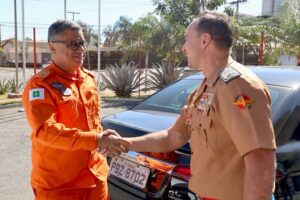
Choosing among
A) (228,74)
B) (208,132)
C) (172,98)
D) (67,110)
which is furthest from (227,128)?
(172,98)

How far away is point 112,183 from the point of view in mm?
2836

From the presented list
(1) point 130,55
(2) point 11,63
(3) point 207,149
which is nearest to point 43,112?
(3) point 207,149

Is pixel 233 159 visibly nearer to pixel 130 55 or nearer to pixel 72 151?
pixel 72 151

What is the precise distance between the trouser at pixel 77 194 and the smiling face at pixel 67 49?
757 mm

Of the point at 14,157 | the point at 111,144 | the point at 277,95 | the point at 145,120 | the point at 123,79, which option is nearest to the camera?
the point at 111,144

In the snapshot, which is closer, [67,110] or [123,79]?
[67,110]

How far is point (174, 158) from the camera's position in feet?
7.90

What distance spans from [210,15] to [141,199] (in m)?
1.31

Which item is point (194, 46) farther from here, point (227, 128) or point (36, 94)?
point (36, 94)

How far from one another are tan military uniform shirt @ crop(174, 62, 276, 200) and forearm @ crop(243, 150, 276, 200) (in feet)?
0.22

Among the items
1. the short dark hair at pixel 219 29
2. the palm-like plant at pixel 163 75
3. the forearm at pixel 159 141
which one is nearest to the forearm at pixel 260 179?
the short dark hair at pixel 219 29

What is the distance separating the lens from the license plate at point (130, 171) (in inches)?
99.9

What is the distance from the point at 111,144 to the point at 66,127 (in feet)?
0.99

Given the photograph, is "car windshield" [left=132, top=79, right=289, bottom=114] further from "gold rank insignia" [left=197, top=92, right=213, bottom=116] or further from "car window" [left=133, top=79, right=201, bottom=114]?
"gold rank insignia" [left=197, top=92, right=213, bottom=116]
